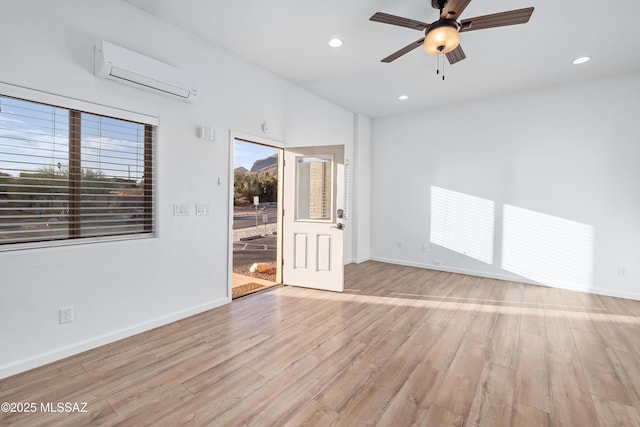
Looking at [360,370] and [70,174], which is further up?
[70,174]

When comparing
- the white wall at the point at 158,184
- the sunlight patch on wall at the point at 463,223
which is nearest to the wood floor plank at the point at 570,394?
the sunlight patch on wall at the point at 463,223

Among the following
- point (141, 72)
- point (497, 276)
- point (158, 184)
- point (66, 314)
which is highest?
point (141, 72)

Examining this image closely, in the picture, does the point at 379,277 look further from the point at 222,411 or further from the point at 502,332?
the point at 222,411

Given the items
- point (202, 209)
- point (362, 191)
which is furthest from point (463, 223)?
point (202, 209)

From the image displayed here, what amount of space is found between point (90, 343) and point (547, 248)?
5.91 metres

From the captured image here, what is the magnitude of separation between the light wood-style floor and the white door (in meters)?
0.74

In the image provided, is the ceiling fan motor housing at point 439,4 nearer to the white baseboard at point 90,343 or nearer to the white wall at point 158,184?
the white wall at point 158,184

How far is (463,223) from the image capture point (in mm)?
5230

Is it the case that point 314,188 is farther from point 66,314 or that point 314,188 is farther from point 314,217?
point 66,314

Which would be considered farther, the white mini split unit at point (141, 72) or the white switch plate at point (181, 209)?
the white switch plate at point (181, 209)

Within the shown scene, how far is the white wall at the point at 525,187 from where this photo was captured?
4.08 metres

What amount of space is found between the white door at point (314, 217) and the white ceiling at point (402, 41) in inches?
46.6

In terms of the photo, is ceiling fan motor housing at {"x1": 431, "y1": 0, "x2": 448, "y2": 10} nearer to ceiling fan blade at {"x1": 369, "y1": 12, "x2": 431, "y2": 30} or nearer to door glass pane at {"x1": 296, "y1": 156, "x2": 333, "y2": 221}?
ceiling fan blade at {"x1": 369, "y1": 12, "x2": 431, "y2": 30}

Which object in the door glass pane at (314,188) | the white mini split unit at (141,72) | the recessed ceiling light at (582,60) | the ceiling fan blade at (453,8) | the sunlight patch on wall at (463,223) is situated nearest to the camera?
the ceiling fan blade at (453,8)
